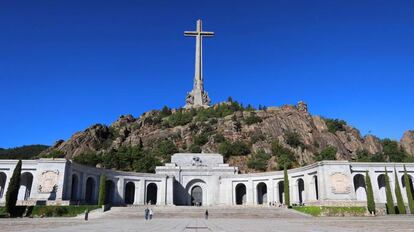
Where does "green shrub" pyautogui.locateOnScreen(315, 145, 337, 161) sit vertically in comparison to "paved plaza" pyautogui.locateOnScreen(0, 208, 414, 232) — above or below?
above

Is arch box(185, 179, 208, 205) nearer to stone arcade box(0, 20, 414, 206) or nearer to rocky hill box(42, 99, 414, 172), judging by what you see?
stone arcade box(0, 20, 414, 206)

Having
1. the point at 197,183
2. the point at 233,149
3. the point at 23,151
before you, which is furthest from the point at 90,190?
the point at 23,151

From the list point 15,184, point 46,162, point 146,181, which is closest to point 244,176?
point 146,181

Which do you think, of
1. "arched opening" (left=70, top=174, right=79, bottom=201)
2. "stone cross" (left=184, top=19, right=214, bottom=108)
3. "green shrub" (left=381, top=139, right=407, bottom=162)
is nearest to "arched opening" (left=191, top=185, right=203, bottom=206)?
"arched opening" (left=70, top=174, right=79, bottom=201)

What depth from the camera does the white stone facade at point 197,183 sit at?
43.2 meters

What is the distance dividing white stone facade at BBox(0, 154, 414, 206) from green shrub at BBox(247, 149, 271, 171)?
1463 cm

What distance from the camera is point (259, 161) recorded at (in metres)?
76.8

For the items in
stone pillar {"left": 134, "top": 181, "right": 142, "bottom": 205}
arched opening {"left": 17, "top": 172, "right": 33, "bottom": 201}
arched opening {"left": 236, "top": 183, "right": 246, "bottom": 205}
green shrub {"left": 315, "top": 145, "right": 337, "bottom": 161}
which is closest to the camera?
arched opening {"left": 17, "top": 172, "right": 33, "bottom": 201}

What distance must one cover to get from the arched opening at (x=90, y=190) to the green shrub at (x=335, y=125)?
66525 millimetres

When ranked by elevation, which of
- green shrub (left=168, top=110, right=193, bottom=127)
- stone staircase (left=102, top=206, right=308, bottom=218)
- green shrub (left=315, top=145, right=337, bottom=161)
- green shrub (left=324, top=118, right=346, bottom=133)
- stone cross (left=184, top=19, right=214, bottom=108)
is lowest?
stone staircase (left=102, top=206, right=308, bottom=218)

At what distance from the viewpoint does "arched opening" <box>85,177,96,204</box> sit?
51.1 meters

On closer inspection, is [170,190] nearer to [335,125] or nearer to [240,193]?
[240,193]

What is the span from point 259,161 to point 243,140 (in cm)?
1374

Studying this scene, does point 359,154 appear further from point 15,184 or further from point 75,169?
point 15,184
